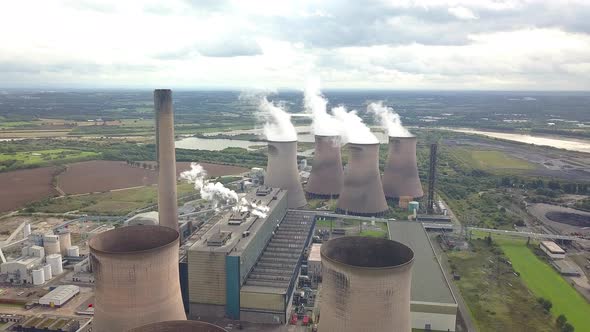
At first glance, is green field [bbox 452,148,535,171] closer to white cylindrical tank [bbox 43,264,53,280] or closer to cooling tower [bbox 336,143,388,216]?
cooling tower [bbox 336,143,388,216]

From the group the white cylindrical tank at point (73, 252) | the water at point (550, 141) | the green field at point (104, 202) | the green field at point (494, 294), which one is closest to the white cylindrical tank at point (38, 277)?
the white cylindrical tank at point (73, 252)

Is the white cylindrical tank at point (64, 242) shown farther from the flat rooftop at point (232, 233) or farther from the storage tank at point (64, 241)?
the flat rooftop at point (232, 233)

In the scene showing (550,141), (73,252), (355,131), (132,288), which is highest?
(355,131)

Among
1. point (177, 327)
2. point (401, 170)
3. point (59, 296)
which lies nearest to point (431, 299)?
point (177, 327)

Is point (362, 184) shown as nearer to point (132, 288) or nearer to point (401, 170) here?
point (401, 170)

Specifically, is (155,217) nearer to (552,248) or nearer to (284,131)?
(284,131)

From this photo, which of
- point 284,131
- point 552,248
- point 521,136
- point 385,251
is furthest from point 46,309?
point 521,136
